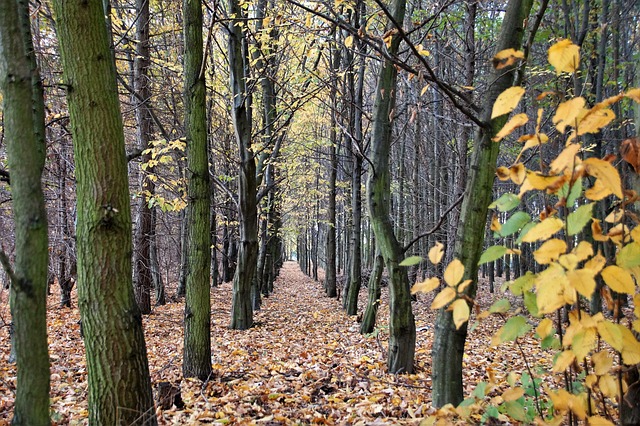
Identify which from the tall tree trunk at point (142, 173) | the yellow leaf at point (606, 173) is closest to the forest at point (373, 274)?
the yellow leaf at point (606, 173)

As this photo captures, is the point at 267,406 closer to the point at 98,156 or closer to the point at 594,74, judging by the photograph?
the point at 98,156

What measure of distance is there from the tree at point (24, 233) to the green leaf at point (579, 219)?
7.76 feet

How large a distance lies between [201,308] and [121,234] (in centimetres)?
229

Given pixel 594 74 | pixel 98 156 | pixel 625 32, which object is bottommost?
pixel 98 156

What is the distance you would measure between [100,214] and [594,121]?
9.30 ft

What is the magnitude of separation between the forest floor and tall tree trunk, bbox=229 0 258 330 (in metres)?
0.60

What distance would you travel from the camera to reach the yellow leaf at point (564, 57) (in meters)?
1.20

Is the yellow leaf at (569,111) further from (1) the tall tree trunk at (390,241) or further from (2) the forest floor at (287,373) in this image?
(1) the tall tree trunk at (390,241)

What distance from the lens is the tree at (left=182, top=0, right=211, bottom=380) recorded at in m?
4.79

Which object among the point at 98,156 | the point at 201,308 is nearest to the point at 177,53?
the point at 201,308

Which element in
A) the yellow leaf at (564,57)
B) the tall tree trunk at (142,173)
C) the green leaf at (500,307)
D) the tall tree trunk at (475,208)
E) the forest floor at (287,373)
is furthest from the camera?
the tall tree trunk at (142,173)

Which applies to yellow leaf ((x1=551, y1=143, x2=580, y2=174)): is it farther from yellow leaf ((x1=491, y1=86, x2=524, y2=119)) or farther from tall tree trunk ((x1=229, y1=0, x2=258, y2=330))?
tall tree trunk ((x1=229, y1=0, x2=258, y2=330))

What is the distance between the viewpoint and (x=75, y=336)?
831 centimetres

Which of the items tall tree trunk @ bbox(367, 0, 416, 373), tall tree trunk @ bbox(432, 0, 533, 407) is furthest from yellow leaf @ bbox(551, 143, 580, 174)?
tall tree trunk @ bbox(367, 0, 416, 373)
